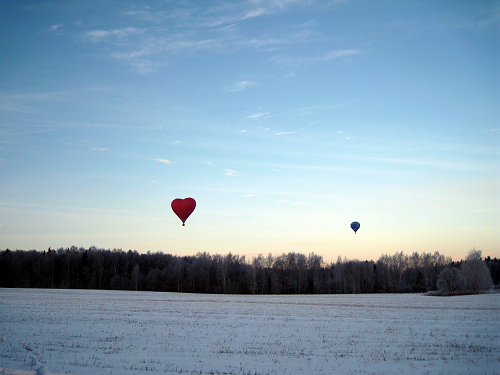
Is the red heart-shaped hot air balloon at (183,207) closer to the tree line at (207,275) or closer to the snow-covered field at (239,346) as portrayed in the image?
the snow-covered field at (239,346)

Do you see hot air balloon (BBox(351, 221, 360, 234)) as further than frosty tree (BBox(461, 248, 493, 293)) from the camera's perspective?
No

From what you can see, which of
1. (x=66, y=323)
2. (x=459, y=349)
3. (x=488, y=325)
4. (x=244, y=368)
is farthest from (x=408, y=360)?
(x=66, y=323)

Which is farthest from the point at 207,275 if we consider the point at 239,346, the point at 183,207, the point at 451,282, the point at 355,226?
the point at 239,346

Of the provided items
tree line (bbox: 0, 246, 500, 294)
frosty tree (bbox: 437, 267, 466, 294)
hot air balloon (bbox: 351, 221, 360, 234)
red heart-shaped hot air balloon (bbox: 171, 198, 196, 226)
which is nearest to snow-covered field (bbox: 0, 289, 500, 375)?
red heart-shaped hot air balloon (bbox: 171, 198, 196, 226)

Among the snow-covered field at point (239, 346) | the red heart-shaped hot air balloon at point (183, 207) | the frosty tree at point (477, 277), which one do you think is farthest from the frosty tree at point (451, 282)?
the red heart-shaped hot air balloon at point (183, 207)

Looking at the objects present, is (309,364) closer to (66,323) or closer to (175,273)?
(66,323)

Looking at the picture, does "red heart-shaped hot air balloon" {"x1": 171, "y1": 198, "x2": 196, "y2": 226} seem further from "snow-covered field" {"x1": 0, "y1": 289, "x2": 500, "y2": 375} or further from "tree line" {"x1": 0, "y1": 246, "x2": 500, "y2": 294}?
"tree line" {"x1": 0, "y1": 246, "x2": 500, "y2": 294}
